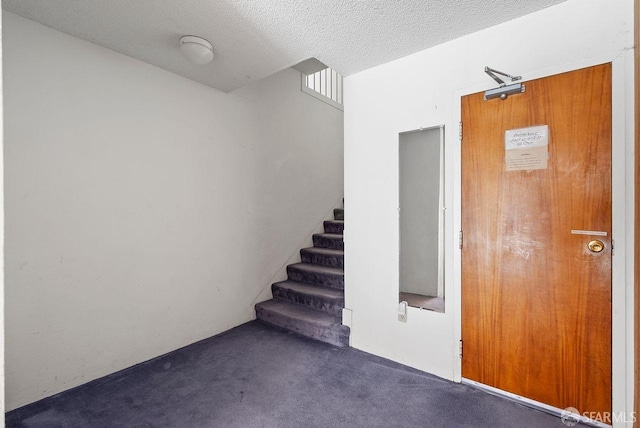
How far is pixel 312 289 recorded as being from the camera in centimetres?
325

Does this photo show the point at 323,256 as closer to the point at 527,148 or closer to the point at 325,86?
the point at 527,148

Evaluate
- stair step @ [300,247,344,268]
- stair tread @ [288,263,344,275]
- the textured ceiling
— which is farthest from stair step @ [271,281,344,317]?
the textured ceiling

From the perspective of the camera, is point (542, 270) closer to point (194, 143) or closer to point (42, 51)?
point (194, 143)

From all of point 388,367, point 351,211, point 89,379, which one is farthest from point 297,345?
point 89,379

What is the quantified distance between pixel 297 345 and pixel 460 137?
2180mm

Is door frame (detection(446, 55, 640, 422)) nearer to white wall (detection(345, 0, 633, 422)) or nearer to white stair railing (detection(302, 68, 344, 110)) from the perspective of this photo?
white wall (detection(345, 0, 633, 422))

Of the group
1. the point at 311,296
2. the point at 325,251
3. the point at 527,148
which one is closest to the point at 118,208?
the point at 311,296

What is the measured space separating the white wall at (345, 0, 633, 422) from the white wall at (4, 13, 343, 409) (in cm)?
121

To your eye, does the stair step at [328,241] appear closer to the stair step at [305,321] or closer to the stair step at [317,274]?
the stair step at [317,274]

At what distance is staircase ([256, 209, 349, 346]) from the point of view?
2777 millimetres

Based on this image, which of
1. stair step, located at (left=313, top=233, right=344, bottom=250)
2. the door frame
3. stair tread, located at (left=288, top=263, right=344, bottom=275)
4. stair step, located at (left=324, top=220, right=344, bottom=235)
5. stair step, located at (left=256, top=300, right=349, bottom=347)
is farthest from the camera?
stair step, located at (left=324, top=220, right=344, bottom=235)

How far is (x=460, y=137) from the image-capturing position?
208cm
